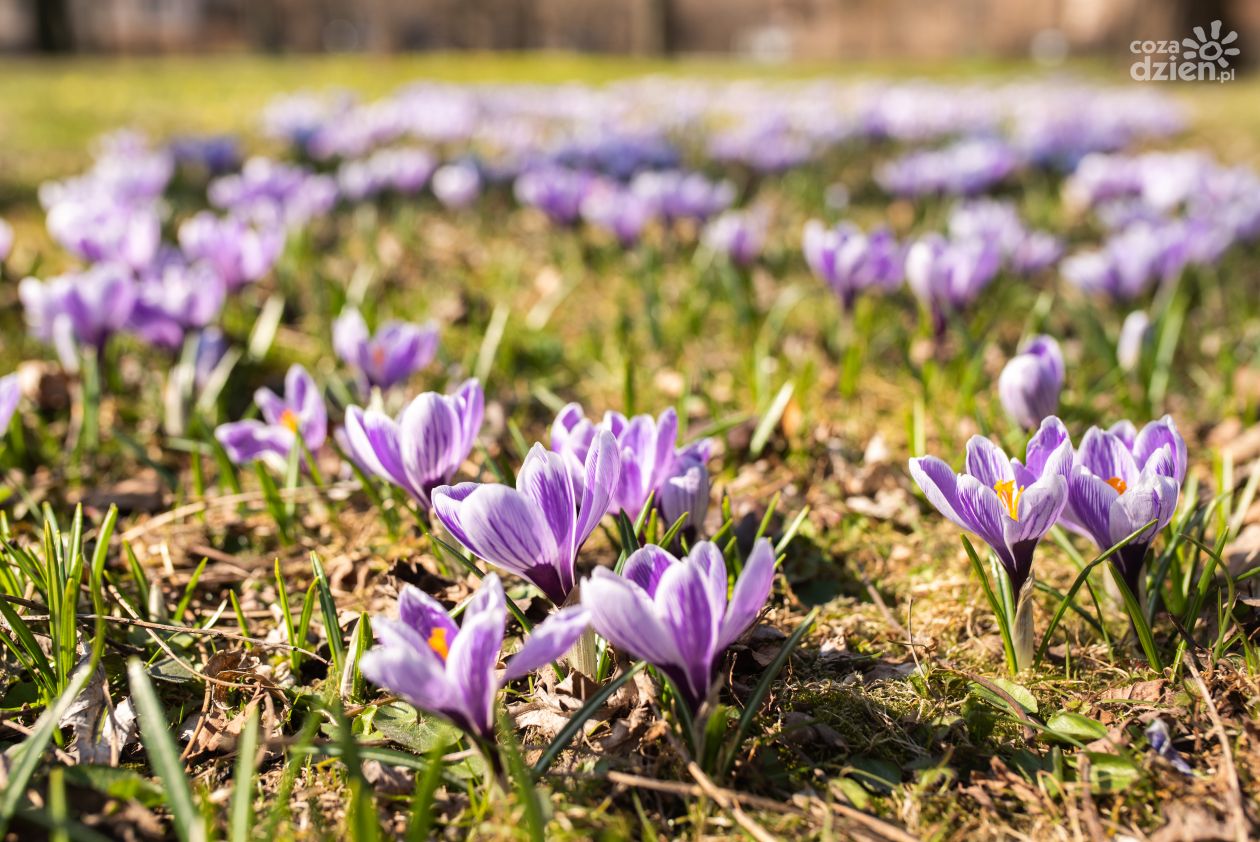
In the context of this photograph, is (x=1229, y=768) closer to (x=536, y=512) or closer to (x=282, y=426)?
(x=536, y=512)

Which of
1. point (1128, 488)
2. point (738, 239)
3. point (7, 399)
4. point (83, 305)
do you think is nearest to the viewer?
point (1128, 488)

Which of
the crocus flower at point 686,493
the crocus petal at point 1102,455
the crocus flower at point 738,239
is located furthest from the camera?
the crocus flower at point 738,239

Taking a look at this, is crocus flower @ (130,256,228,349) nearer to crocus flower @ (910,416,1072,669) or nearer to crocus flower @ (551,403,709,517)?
crocus flower @ (551,403,709,517)

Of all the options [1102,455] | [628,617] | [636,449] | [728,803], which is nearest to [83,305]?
[636,449]

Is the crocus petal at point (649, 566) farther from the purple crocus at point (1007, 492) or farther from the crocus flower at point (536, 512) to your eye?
the purple crocus at point (1007, 492)

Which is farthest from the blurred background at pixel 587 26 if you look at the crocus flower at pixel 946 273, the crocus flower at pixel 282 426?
the crocus flower at pixel 282 426

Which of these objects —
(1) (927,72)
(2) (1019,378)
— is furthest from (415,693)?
(1) (927,72)
